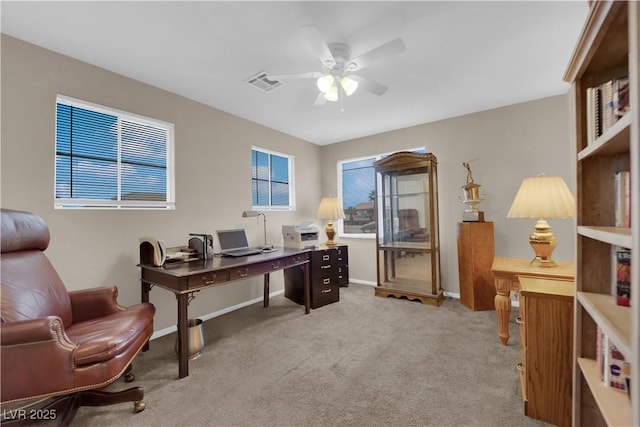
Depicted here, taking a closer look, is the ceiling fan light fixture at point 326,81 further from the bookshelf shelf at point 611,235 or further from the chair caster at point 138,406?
the chair caster at point 138,406

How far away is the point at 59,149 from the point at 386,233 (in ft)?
12.1

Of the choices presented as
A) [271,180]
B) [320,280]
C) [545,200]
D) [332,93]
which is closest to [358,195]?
[271,180]

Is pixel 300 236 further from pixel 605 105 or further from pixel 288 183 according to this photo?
pixel 605 105

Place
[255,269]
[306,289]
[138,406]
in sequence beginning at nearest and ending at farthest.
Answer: [138,406] → [255,269] → [306,289]

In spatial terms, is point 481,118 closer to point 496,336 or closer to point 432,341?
point 496,336

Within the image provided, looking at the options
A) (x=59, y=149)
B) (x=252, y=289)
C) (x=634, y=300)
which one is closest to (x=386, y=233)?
(x=252, y=289)

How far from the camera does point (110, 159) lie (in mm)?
2449

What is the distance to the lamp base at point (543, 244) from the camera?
2105mm

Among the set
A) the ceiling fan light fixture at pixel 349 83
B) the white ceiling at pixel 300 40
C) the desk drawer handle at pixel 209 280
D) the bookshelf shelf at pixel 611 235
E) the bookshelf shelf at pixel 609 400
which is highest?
the white ceiling at pixel 300 40

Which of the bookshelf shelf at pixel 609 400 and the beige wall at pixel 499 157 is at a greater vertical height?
the beige wall at pixel 499 157

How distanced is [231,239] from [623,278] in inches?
118

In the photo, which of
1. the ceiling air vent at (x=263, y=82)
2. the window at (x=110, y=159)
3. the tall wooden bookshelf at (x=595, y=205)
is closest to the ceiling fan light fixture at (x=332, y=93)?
the ceiling air vent at (x=263, y=82)

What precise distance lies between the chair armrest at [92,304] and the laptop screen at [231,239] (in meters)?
1.15

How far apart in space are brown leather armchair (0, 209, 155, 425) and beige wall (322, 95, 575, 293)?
3668 mm
